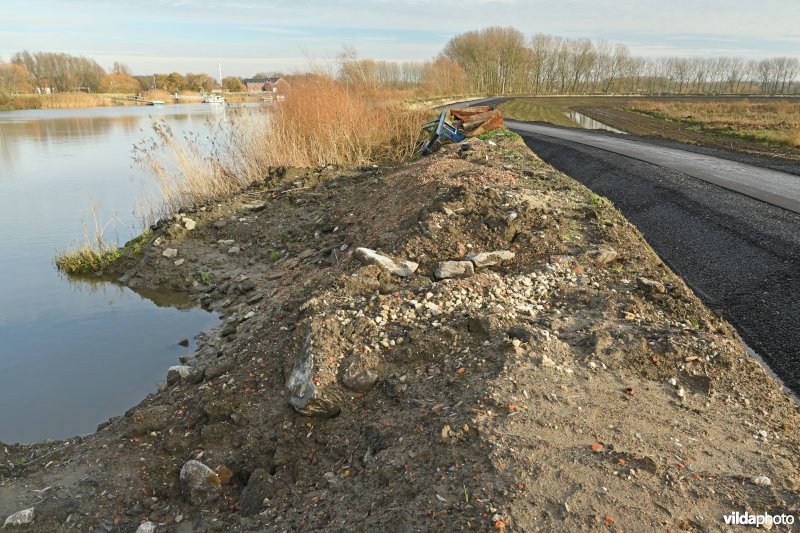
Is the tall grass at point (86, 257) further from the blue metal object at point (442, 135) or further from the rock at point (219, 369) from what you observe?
the blue metal object at point (442, 135)

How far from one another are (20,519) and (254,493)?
4.49 ft

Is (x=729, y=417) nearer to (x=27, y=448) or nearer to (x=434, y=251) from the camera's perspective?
(x=434, y=251)

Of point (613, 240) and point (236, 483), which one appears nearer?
point (236, 483)

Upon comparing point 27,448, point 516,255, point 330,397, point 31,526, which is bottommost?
point 27,448

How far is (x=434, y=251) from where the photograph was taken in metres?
5.69

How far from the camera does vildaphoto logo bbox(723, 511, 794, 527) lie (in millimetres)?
2461

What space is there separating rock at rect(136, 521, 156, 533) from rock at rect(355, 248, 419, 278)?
2819 millimetres

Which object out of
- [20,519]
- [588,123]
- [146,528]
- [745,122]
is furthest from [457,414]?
[588,123]

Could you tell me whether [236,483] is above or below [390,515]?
below

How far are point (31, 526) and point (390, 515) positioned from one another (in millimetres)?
2193

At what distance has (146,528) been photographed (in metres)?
3.16

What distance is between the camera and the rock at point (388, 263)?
5.23 meters

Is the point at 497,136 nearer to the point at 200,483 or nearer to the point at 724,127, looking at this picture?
the point at 200,483

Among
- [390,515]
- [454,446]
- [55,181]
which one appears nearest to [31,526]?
[390,515]
